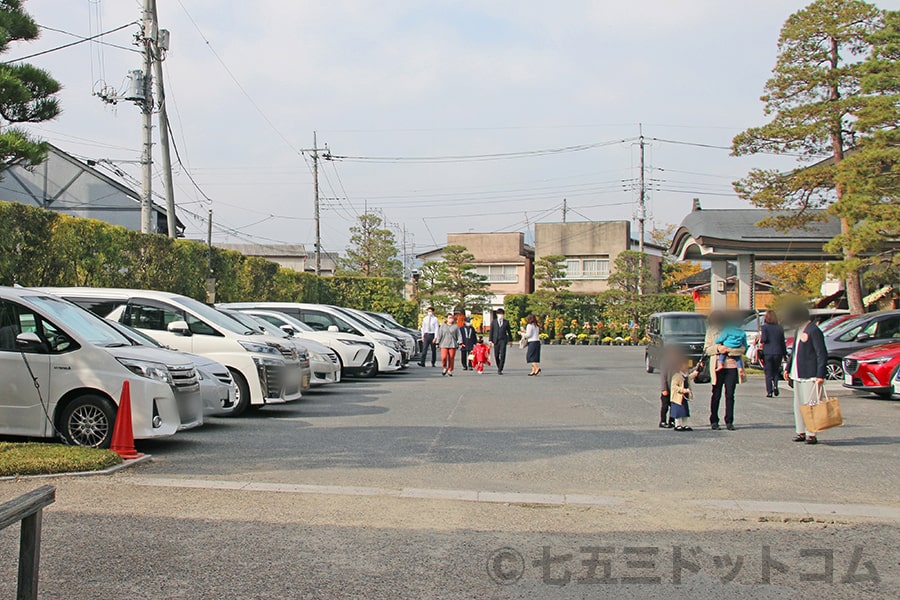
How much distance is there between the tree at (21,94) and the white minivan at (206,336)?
13.4 ft

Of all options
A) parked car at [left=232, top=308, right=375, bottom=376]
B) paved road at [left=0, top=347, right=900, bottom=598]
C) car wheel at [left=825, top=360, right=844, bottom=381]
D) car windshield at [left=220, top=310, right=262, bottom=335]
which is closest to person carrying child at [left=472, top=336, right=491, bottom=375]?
parked car at [left=232, top=308, right=375, bottom=376]

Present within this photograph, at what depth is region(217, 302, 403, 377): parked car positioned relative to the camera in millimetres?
20516

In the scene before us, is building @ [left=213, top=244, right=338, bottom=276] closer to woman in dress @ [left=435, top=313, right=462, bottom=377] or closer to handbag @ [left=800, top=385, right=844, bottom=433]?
woman in dress @ [left=435, top=313, right=462, bottom=377]

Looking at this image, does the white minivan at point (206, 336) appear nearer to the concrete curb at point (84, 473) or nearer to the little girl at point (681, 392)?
the concrete curb at point (84, 473)

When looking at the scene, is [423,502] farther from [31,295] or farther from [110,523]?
[31,295]

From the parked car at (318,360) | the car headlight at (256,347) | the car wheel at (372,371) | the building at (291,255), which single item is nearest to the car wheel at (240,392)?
the car headlight at (256,347)

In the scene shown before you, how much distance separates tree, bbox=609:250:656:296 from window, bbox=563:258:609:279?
1090 centimetres

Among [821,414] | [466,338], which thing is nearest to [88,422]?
[821,414]

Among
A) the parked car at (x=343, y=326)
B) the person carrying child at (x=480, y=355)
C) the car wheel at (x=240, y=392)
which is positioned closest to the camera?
the car wheel at (x=240, y=392)

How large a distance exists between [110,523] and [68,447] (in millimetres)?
2781

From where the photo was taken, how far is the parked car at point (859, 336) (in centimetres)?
1892

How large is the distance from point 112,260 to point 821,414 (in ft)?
50.2

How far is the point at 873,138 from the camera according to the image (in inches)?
851

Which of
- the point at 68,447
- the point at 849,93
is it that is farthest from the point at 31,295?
the point at 849,93
